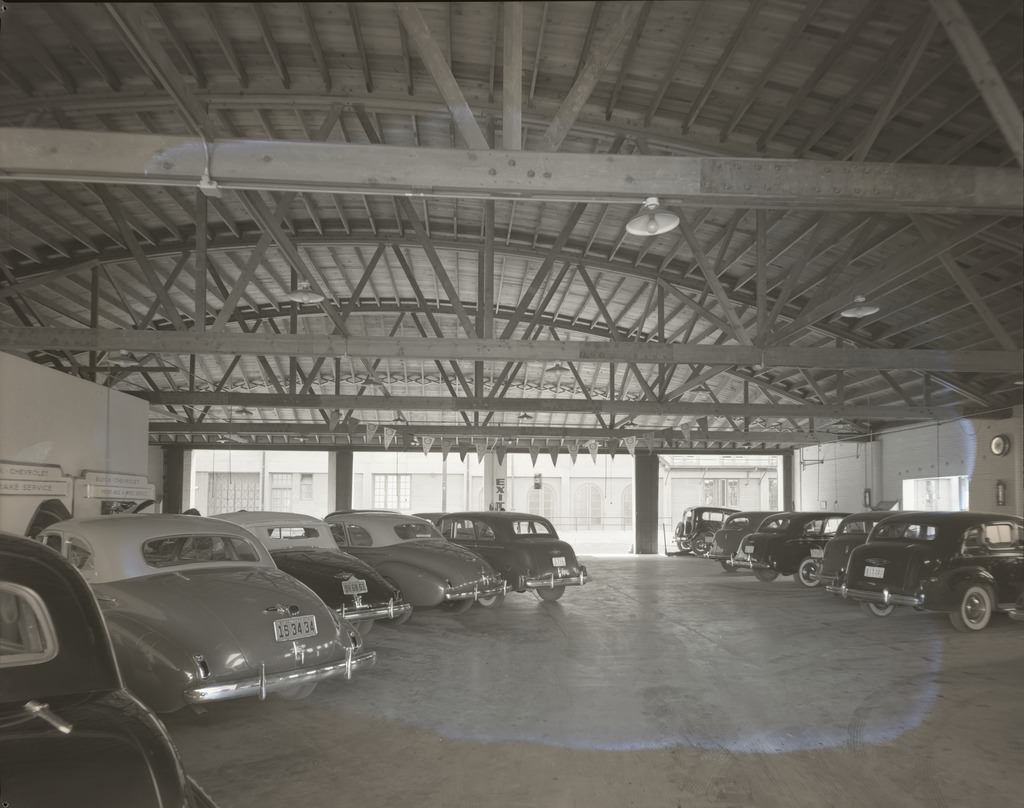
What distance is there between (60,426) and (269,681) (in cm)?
930

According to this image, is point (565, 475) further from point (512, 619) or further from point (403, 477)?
point (512, 619)

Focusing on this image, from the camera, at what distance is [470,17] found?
8094 millimetres

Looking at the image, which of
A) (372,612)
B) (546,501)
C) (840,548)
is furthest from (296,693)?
(546,501)

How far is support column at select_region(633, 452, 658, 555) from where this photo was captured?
29.4 metres

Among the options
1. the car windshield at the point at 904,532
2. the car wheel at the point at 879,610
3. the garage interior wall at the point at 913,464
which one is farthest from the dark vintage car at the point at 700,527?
the car windshield at the point at 904,532

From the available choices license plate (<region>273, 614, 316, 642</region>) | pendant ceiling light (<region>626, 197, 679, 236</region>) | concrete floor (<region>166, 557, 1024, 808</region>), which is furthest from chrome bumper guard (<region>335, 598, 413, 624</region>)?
pendant ceiling light (<region>626, 197, 679, 236</region>)

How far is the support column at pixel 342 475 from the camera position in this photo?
30109mm

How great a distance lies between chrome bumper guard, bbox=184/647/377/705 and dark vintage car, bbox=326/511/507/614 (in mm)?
3652

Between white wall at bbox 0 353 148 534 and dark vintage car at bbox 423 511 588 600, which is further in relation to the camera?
dark vintage car at bbox 423 511 588 600

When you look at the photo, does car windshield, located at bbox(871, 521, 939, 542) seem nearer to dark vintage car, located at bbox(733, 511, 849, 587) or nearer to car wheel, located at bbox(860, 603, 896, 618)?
car wheel, located at bbox(860, 603, 896, 618)

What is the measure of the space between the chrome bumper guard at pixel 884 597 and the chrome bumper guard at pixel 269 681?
7.34 metres

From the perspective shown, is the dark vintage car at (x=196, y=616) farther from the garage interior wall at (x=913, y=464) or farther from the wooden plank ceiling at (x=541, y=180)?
the garage interior wall at (x=913, y=464)

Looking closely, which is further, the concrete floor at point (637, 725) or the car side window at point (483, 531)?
the car side window at point (483, 531)

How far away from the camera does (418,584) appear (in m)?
9.87
